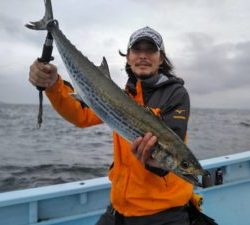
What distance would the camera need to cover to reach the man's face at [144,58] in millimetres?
3777

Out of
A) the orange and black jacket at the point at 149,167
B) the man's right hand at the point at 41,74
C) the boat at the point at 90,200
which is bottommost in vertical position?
the boat at the point at 90,200

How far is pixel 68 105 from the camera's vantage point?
3748 mm

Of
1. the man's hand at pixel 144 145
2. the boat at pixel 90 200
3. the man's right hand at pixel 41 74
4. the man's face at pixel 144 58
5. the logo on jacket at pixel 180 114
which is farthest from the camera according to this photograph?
the boat at pixel 90 200

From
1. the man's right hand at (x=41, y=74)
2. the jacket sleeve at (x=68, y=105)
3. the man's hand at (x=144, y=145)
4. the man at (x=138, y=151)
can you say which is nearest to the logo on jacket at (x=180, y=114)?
the man at (x=138, y=151)

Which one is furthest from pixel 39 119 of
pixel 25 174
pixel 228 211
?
pixel 25 174

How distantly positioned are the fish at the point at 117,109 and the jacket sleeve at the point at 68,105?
297 mm

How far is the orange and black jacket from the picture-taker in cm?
339

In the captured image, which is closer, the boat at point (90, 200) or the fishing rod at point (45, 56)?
the fishing rod at point (45, 56)

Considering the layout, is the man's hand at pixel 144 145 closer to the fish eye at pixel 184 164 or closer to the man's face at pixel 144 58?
the fish eye at pixel 184 164

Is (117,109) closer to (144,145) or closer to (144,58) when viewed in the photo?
(144,145)

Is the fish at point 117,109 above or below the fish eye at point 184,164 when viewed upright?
above

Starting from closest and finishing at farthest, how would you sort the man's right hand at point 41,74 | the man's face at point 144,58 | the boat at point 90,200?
the man's right hand at point 41,74, the man's face at point 144,58, the boat at point 90,200

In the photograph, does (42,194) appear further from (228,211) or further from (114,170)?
(228,211)

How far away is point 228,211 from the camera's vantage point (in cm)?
611
